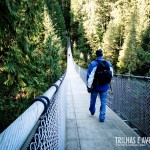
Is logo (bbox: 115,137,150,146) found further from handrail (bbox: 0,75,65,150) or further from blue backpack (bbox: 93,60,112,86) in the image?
handrail (bbox: 0,75,65,150)

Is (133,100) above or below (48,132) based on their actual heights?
below

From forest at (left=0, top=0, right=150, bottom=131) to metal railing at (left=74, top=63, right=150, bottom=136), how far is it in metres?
2.54

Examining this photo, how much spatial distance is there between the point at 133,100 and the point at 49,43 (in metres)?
25.7

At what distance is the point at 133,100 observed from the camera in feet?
20.3

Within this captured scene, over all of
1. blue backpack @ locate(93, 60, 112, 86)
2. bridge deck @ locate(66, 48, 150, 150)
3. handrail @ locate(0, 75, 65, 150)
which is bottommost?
bridge deck @ locate(66, 48, 150, 150)

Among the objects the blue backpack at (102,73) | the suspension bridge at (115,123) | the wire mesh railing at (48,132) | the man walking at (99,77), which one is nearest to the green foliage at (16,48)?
the suspension bridge at (115,123)

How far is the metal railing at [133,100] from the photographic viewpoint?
5.29 metres

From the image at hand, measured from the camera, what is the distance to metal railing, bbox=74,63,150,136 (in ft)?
17.4

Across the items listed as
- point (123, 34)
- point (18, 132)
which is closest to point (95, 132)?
point (18, 132)

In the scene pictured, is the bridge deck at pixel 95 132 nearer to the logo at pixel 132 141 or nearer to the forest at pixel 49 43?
the logo at pixel 132 141

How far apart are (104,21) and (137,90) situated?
60961mm

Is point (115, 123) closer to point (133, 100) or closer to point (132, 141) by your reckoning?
point (133, 100)

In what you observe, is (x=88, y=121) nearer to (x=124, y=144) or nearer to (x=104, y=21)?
(x=124, y=144)

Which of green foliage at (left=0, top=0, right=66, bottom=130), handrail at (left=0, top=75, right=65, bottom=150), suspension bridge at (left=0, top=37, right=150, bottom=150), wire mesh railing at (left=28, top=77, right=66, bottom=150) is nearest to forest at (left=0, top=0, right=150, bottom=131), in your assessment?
green foliage at (left=0, top=0, right=66, bottom=130)
